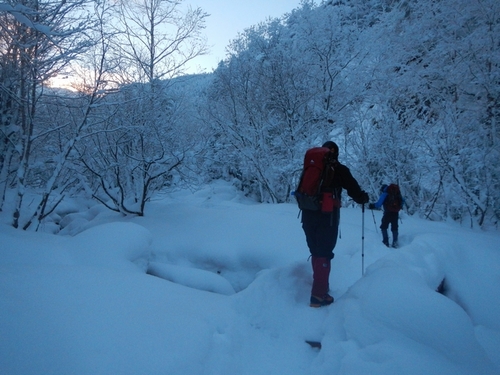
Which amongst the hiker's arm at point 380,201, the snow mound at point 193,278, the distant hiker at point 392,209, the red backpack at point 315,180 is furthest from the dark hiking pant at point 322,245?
the distant hiker at point 392,209

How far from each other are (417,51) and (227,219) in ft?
37.2

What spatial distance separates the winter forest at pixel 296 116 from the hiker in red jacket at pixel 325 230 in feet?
17.4

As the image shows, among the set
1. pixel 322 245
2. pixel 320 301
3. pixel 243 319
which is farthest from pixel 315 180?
pixel 243 319

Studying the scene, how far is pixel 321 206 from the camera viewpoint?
3084 mm

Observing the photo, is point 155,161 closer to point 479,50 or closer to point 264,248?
point 264,248

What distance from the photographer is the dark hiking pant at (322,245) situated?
3051mm

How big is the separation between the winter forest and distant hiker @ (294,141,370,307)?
514 centimetres

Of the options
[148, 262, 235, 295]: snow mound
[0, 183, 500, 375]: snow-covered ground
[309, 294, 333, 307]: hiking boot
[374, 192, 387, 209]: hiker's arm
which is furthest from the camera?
[374, 192, 387, 209]: hiker's arm

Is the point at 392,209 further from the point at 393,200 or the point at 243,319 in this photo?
the point at 243,319

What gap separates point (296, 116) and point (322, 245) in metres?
9.87

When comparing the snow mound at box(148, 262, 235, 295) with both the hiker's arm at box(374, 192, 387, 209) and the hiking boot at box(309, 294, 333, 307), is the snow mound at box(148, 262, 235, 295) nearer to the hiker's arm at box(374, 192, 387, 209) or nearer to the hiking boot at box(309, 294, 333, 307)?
the hiking boot at box(309, 294, 333, 307)

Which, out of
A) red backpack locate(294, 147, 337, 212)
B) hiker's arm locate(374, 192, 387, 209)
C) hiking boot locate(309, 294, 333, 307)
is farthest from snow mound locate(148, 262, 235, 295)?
hiker's arm locate(374, 192, 387, 209)

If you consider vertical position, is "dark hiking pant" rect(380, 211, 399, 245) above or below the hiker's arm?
below

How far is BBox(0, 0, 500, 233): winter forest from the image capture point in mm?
8344
